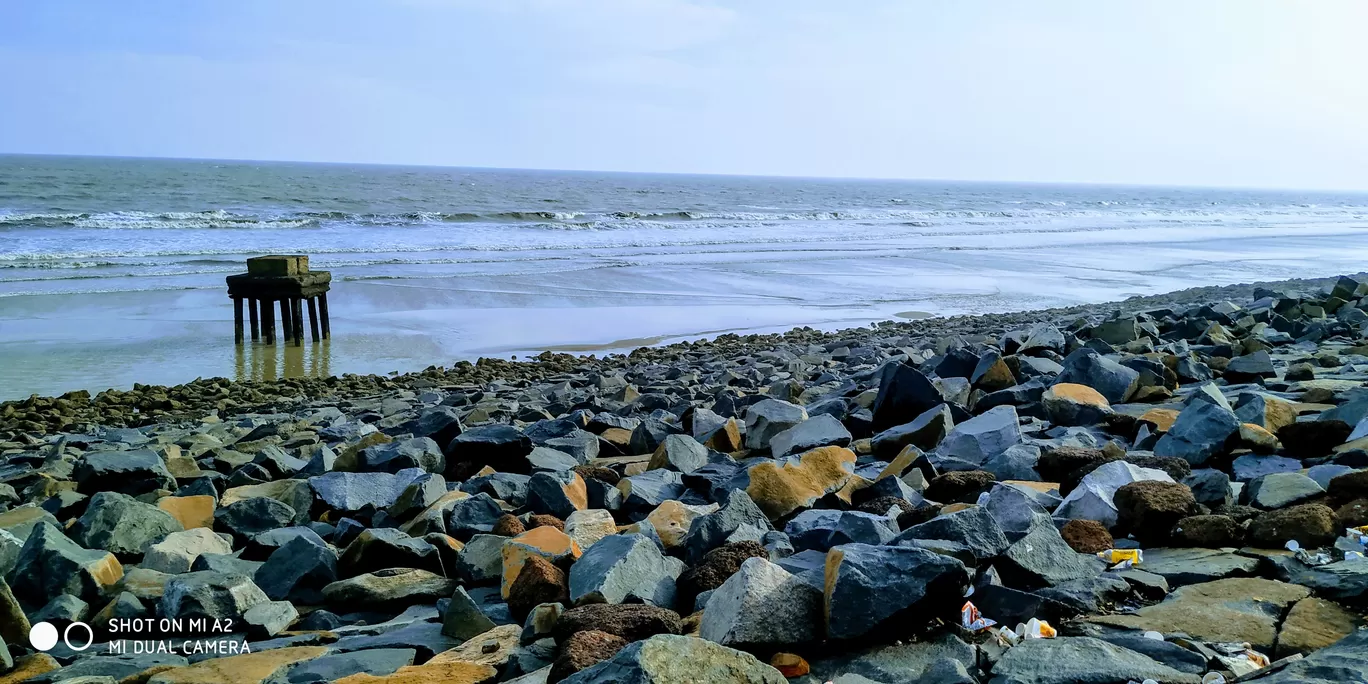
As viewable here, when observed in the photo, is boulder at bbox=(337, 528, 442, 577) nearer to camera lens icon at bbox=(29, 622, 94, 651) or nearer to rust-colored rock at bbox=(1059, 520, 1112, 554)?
camera lens icon at bbox=(29, 622, 94, 651)

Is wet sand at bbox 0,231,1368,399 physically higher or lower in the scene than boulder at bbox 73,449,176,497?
lower

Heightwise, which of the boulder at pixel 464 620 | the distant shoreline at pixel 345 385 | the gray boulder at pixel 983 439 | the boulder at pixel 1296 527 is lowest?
the distant shoreline at pixel 345 385

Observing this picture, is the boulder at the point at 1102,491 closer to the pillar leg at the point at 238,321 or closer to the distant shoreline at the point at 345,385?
the distant shoreline at the point at 345,385

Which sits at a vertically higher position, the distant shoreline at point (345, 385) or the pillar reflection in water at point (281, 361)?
the distant shoreline at point (345, 385)

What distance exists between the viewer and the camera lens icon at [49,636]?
2.70m

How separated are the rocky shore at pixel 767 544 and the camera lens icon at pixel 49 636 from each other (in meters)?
0.01

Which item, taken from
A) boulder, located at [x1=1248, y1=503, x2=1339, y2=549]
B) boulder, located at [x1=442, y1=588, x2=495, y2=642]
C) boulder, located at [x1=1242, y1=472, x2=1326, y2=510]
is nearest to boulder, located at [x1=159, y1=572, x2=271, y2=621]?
boulder, located at [x1=442, y1=588, x2=495, y2=642]

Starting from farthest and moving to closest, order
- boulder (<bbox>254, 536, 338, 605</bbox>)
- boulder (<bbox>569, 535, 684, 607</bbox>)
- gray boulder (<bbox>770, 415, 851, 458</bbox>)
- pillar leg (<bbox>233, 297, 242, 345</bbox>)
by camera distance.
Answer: pillar leg (<bbox>233, 297, 242, 345</bbox>) < gray boulder (<bbox>770, 415, 851, 458</bbox>) < boulder (<bbox>254, 536, 338, 605</bbox>) < boulder (<bbox>569, 535, 684, 607</bbox>)

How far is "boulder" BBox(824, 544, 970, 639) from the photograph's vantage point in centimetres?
209

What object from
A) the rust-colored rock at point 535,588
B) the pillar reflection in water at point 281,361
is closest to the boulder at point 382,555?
the rust-colored rock at point 535,588

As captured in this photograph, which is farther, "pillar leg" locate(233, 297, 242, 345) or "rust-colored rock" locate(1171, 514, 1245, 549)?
"pillar leg" locate(233, 297, 242, 345)

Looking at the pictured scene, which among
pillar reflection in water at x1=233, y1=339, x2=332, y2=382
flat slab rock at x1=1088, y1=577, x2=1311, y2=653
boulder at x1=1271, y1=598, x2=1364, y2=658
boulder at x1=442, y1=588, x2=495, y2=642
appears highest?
boulder at x1=1271, y1=598, x2=1364, y2=658

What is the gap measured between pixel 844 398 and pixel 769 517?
2421 millimetres

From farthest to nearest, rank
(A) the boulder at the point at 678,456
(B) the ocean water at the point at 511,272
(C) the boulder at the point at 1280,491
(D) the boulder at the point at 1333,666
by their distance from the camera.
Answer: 1. (B) the ocean water at the point at 511,272
2. (A) the boulder at the point at 678,456
3. (C) the boulder at the point at 1280,491
4. (D) the boulder at the point at 1333,666
